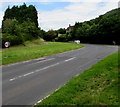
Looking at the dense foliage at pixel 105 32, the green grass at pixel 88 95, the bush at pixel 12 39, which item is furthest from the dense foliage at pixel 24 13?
the green grass at pixel 88 95

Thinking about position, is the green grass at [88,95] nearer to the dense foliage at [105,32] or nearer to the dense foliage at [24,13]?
the dense foliage at [105,32]

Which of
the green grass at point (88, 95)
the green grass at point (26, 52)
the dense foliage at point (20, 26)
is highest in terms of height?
the dense foliage at point (20, 26)

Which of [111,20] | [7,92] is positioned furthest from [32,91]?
[111,20]

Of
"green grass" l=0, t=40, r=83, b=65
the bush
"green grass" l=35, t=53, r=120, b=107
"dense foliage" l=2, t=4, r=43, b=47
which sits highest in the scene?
"dense foliage" l=2, t=4, r=43, b=47

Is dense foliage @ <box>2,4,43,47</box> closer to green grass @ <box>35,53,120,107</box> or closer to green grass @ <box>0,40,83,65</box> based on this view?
green grass @ <box>0,40,83,65</box>

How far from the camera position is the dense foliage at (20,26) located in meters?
42.8

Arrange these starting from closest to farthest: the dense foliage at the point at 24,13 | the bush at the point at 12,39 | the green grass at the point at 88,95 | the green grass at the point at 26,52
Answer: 1. the green grass at the point at 88,95
2. the green grass at the point at 26,52
3. the bush at the point at 12,39
4. the dense foliage at the point at 24,13

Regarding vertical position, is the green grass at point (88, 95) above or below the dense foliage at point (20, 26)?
below

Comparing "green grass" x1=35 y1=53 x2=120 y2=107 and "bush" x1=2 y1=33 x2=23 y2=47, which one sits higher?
"bush" x1=2 y1=33 x2=23 y2=47

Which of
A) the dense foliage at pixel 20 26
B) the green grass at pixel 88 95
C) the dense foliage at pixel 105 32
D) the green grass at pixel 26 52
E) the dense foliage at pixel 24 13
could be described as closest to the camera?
the green grass at pixel 88 95

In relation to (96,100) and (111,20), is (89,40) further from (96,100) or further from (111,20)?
(96,100)

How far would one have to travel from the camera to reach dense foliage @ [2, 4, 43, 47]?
140 ft

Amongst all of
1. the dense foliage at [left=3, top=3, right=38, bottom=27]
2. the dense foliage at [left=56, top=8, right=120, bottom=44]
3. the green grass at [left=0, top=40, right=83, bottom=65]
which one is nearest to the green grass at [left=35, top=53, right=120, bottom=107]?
the green grass at [left=0, top=40, right=83, bottom=65]

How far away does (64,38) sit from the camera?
324 ft
